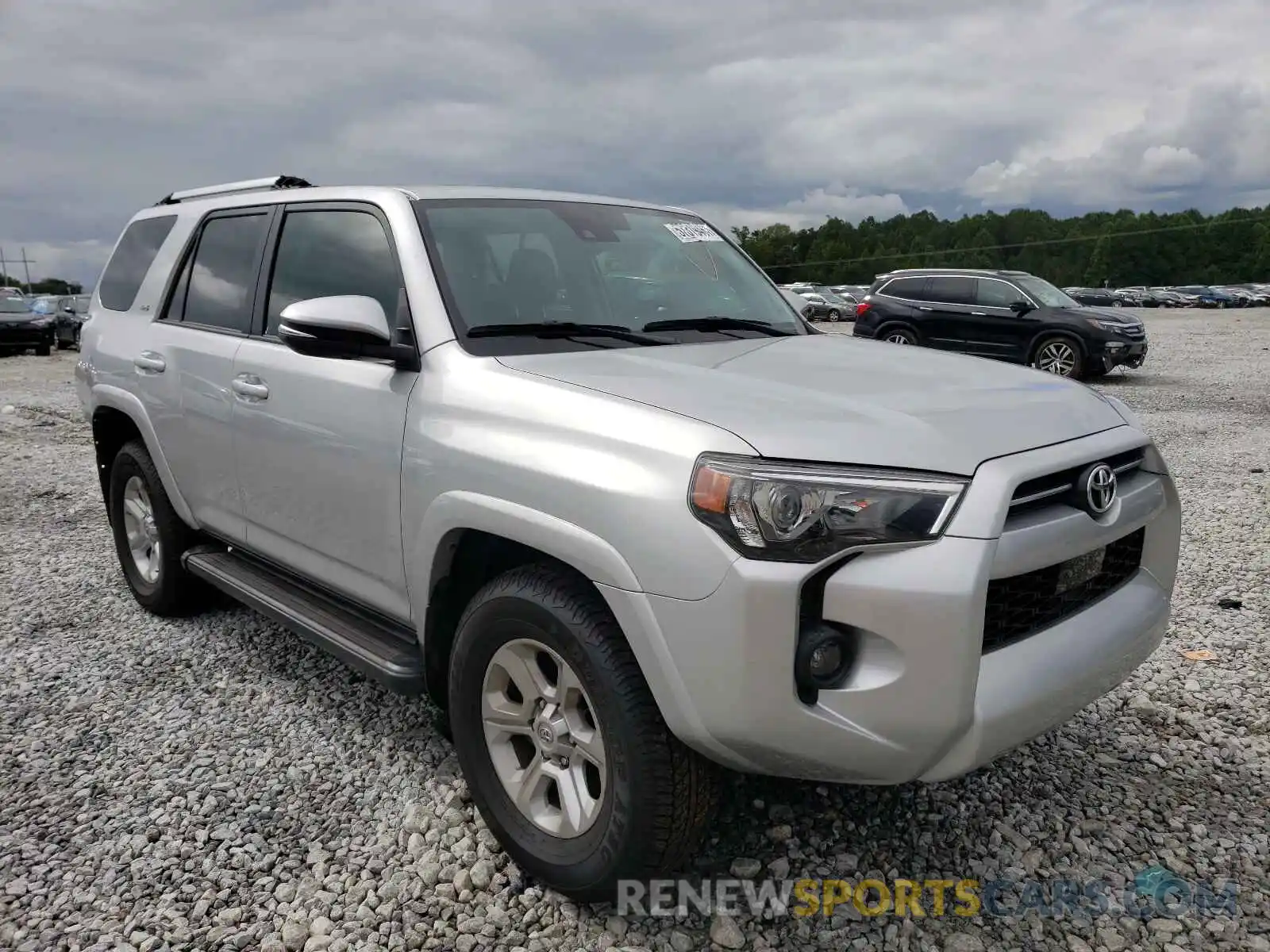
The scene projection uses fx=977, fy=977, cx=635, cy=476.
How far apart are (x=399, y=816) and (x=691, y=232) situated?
95.4 inches

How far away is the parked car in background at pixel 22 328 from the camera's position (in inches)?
901

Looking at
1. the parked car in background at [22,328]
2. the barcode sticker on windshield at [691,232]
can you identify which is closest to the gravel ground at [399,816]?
the barcode sticker on windshield at [691,232]

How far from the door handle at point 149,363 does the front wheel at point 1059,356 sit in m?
13.3

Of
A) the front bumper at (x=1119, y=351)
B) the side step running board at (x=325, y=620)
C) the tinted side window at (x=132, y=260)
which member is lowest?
the front bumper at (x=1119, y=351)

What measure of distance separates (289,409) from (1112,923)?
287 centimetres

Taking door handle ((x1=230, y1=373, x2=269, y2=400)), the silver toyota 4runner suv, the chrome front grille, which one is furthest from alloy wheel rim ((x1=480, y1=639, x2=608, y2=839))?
door handle ((x1=230, y1=373, x2=269, y2=400))

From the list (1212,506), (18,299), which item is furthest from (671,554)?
(18,299)

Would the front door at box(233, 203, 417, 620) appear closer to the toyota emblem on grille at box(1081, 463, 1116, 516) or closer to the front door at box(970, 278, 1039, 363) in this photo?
the toyota emblem on grille at box(1081, 463, 1116, 516)

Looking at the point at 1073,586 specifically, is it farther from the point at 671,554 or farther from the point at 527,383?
the point at 527,383

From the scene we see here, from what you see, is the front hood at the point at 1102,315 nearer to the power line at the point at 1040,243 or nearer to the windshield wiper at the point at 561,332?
the windshield wiper at the point at 561,332

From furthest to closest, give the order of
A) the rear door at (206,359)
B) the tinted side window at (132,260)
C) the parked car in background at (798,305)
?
the tinted side window at (132,260)
the parked car in background at (798,305)
the rear door at (206,359)

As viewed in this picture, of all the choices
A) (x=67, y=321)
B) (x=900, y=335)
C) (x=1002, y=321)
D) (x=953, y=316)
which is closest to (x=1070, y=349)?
(x=1002, y=321)

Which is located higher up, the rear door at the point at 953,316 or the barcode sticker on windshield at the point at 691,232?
the barcode sticker on windshield at the point at 691,232

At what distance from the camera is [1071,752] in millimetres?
3338
